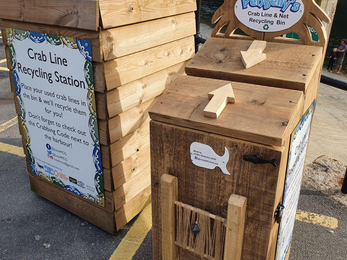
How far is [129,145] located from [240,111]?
1.47 meters

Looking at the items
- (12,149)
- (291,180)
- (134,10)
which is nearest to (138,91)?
(134,10)

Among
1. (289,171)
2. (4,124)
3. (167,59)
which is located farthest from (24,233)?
(4,124)

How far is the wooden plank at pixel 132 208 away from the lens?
10.1ft

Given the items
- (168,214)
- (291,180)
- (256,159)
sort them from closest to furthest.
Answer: (256,159) → (168,214) → (291,180)

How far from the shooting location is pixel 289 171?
1.90 meters

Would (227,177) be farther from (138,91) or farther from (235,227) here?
(138,91)

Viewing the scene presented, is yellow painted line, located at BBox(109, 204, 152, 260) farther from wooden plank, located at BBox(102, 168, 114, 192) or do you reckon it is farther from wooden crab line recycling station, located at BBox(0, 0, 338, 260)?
wooden plank, located at BBox(102, 168, 114, 192)

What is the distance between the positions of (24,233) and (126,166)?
47.0 inches

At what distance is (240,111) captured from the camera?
1695 millimetres

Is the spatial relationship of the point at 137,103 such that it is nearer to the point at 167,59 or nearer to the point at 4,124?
the point at 167,59

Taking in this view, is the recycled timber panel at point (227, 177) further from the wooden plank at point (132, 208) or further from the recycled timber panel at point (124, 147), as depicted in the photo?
the wooden plank at point (132, 208)

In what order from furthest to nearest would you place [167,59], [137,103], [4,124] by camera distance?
[4,124], [167,59], [137,103]

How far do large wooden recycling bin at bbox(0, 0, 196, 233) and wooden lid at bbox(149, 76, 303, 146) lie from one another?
0.82m

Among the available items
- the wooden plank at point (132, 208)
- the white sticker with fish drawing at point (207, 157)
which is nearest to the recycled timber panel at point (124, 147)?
the wooden plank at point (132, 208)
